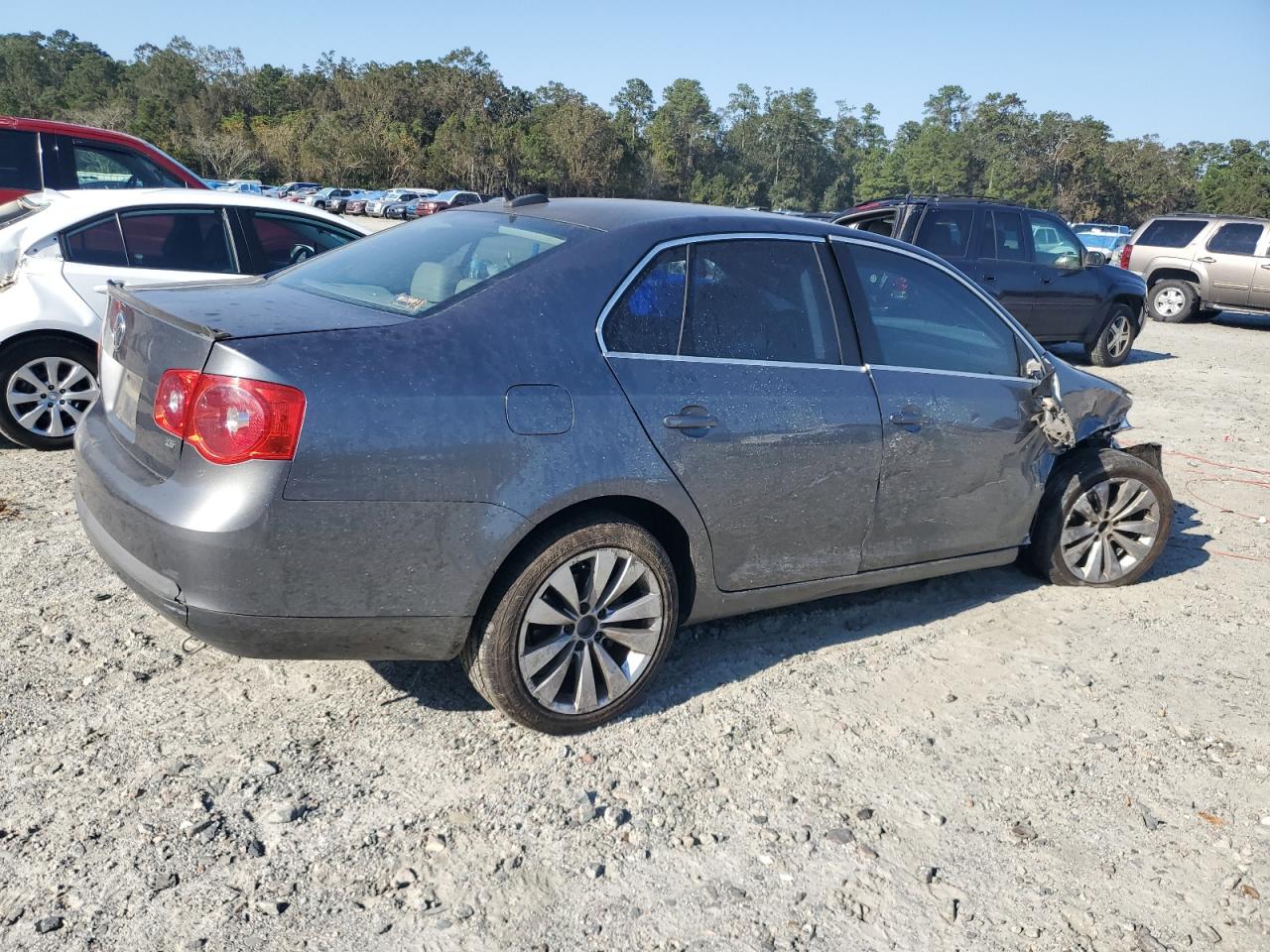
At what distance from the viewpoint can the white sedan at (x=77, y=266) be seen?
6.02m

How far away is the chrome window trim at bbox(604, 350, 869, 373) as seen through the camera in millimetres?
3314

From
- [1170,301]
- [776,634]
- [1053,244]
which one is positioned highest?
[1053,244]

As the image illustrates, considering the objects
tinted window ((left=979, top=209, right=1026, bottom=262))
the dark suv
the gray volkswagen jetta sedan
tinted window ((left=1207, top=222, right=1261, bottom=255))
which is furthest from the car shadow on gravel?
tinted window ((left=1207, top=222, right=1261, bottom=255))

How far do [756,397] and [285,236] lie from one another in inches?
176

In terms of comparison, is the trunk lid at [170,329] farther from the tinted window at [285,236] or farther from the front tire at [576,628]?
the tinted window at [285,236]

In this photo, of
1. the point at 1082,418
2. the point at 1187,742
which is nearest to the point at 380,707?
the point at 1187,742

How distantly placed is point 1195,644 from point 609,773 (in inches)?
113

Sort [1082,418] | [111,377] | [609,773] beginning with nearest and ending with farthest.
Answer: [609,773] < [111,377] < [1082,418]

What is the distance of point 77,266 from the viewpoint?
615 cm

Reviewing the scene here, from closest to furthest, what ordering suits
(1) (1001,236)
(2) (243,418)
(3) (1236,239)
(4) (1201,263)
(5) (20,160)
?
1. (2) (243,418)
2. (5) (20,160)
3. (1) (1001,236)
4. (3) (1236,239)
5. (4) (1201,263)

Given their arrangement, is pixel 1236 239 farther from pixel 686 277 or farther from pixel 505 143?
pixel 505 143

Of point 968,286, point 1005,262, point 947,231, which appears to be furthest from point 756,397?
point 1005,262

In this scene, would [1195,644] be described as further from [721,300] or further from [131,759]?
[131,759]

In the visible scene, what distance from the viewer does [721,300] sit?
3.62m
